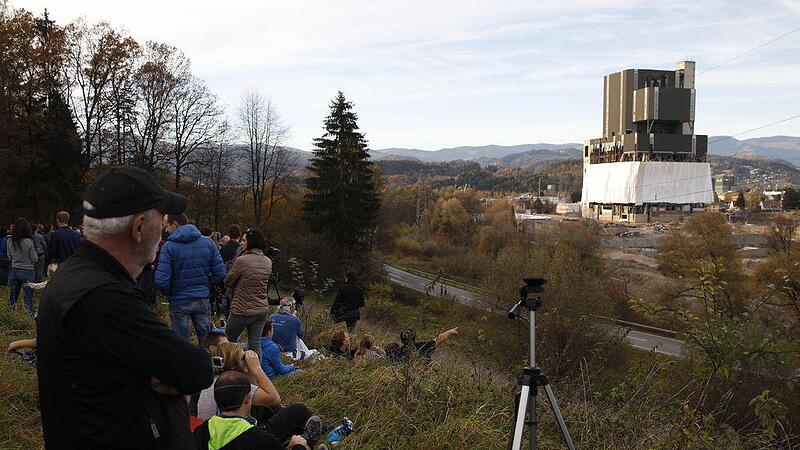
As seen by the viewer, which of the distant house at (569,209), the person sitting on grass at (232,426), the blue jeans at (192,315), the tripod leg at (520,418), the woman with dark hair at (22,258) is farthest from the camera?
the distant house at (569,209)

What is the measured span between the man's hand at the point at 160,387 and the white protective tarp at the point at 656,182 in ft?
249

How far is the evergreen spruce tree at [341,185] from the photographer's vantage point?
36.6 meters

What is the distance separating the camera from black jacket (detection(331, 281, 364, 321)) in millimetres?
10586

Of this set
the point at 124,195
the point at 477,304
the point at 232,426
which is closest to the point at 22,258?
the point at 232,426

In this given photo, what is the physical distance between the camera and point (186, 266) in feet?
20.9

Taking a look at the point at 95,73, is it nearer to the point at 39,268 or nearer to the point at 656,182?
the point at 39,268

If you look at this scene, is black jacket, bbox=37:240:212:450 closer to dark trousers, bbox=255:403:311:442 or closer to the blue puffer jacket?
dark trousers, bbox=255:403:311:442

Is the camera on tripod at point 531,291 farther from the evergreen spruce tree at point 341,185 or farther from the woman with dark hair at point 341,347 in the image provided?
the evergreen spruce tree at point 341,185

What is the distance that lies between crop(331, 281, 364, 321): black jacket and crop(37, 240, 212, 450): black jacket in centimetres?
867

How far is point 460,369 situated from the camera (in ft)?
21.9

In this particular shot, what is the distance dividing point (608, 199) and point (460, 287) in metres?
42.6

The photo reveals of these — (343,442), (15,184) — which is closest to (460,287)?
(15,184)

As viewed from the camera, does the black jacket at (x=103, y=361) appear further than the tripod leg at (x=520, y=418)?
No

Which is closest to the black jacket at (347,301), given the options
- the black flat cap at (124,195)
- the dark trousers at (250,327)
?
the dark trousers at (250,327)
